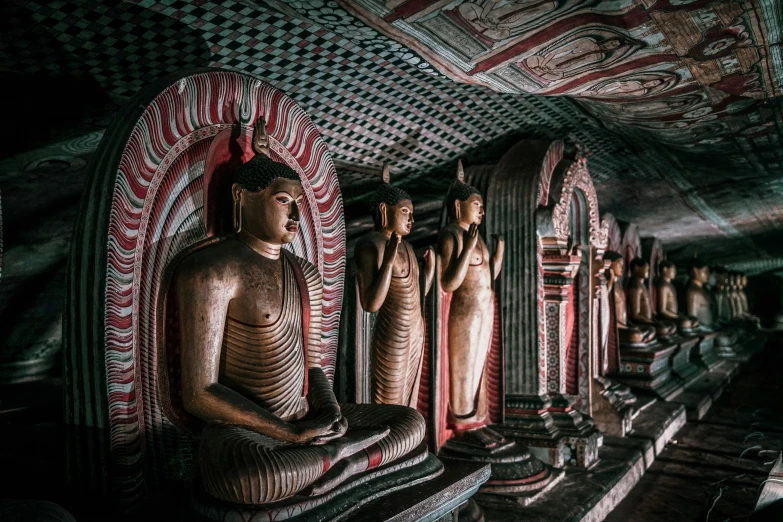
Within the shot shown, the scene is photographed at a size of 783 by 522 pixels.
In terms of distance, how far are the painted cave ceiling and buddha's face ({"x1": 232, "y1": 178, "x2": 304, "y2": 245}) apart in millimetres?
835

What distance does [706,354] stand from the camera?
9242 mm

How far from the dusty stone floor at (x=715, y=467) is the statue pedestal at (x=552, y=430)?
407 mm

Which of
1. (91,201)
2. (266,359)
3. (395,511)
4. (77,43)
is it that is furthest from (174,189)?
(395,511)

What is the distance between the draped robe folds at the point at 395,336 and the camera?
10.5ft

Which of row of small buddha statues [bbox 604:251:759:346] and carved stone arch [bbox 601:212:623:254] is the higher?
carved stone arch [bbox 601:212:623:254]

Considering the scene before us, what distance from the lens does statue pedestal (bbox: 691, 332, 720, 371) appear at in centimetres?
878

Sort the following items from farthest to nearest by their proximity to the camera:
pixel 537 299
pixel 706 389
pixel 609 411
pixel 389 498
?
pixel 706 389 < pixel 609 411 < pixel 537 299 < pixel 389 498

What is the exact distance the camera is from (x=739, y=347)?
10.7 meters

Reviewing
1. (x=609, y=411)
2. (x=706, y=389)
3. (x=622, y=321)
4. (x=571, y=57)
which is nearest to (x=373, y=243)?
(x=571, y=57)

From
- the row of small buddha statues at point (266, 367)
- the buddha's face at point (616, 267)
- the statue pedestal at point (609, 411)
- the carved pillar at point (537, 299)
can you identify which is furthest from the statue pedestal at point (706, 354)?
the row of small buddha statues at point (266, 367)

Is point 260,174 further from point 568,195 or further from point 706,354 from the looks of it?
point 706,354

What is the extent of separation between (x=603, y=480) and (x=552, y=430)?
42 centimetres

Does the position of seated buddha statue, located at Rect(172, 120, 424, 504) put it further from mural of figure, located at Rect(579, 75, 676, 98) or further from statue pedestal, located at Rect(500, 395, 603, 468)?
mural of figure, located at Rect(579, 75, 676, 98)

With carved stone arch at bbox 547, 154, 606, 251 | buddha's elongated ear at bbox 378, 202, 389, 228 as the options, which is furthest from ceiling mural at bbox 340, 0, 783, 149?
buddha's elongated ear at bbox 378, 202, 389, 228
